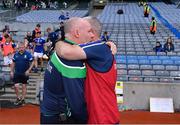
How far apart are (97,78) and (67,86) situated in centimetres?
20

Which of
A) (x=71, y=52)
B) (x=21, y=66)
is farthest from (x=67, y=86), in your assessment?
(x=21, y=66)

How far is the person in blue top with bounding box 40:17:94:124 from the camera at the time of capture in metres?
2.54

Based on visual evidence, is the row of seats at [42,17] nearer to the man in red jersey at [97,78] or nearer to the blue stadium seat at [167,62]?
the blue stadium seat at [167,62]

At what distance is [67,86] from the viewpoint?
8.32 ft

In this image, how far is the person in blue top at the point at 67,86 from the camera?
254 cm

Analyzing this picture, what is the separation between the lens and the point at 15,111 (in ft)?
31.4

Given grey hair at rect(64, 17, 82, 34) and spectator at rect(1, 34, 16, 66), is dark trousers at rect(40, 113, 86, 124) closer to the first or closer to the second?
grey hair at rect(64, 17, 82, 34)

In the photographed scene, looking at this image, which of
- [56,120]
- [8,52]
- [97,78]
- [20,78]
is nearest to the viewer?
[97,78]

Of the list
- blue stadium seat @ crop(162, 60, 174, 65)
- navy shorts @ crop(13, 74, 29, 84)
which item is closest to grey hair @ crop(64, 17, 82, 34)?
navy shorts @ crop(13, 74, 29, 84)

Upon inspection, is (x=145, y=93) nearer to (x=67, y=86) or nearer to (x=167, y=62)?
(x=167, y=62)

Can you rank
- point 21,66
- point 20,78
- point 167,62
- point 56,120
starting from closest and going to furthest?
1. point 56,120
2. point 21,66
3. point 20,78
4. point 167,62

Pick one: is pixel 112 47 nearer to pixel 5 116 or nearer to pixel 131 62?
pixel 5 116

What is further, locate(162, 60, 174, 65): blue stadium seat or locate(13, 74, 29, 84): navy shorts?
locate(162, 60, 174, 65): blue stadium seat

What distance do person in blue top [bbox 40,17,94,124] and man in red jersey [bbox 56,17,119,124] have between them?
0.13ft
